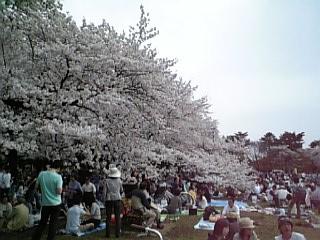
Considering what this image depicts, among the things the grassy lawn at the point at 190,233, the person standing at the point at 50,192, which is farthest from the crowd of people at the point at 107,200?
the grassy lawn at the point at 190,233

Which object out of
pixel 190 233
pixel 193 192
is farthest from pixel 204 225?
pixel 193 192

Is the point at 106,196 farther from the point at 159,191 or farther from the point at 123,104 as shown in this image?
the point at 159,191

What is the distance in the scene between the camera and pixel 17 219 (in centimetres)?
487

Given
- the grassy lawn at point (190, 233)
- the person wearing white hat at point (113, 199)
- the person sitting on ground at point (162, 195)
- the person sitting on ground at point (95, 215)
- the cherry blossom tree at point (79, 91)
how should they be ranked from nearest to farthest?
the grassy lawn at point (190, 233) → the person wearing white hat at point (113, 199) → the cherry blossom tree at point (79, 91) → the person sitting on ground at point (95, 215) → the person sitting on ground at point (162, 195)

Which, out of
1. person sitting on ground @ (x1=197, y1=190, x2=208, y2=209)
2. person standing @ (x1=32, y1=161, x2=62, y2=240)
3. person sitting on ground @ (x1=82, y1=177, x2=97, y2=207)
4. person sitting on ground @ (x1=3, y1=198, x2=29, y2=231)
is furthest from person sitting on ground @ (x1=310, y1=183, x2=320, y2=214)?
person standing @ (x1=32, y1=161, x2=62, y2=240)

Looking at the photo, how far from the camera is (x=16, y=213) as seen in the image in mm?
4906

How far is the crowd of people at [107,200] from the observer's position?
12.4 ft

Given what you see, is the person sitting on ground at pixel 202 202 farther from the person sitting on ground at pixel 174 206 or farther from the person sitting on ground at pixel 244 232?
the person sitting on ground at pixel 244 232

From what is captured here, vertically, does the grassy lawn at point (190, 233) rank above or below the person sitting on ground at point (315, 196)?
below

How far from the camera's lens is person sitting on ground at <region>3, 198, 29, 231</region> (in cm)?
482

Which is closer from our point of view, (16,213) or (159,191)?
(16,213)

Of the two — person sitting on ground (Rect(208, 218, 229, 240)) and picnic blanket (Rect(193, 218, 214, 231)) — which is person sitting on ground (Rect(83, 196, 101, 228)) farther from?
person sitting on ground (Rect(208, 218, 229, 240))

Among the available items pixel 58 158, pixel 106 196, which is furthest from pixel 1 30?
pixel 106 196

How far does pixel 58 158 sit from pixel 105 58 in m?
1.23
